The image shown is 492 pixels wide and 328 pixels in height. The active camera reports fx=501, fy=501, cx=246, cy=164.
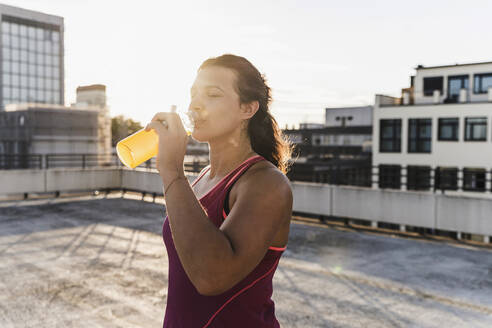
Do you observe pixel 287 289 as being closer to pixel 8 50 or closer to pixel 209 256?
pixel 209 256

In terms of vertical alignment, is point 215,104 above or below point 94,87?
below

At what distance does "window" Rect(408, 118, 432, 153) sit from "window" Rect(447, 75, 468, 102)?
8.40 ft

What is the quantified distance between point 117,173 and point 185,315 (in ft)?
62.7

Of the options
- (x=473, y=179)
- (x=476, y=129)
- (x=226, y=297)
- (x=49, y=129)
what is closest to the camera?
(x=226, y=297)

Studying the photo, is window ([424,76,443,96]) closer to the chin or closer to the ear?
the ear

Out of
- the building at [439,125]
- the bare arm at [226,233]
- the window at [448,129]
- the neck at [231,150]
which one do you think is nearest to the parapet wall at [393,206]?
the neck at [231,150]

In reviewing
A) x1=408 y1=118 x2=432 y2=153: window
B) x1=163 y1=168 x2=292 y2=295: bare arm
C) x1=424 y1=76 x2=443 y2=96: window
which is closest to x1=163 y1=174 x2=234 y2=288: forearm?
x1=163 y1=168 x2=292 y2=295: bare arm

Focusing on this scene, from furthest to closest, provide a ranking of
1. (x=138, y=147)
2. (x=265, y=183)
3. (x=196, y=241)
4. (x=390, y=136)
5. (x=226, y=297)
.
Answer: (x=390, y=136) < (x=138, y=147) < (x=226, y=297) < (x=265, y=183) < (x=196, y=241)

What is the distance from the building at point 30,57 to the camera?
89688mm

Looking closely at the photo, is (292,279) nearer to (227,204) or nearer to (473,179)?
(473,179)

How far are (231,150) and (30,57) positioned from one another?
102m

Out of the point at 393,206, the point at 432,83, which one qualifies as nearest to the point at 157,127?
the point at 393,206

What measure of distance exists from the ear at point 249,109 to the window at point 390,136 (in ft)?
133

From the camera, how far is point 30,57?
93.6 meters
